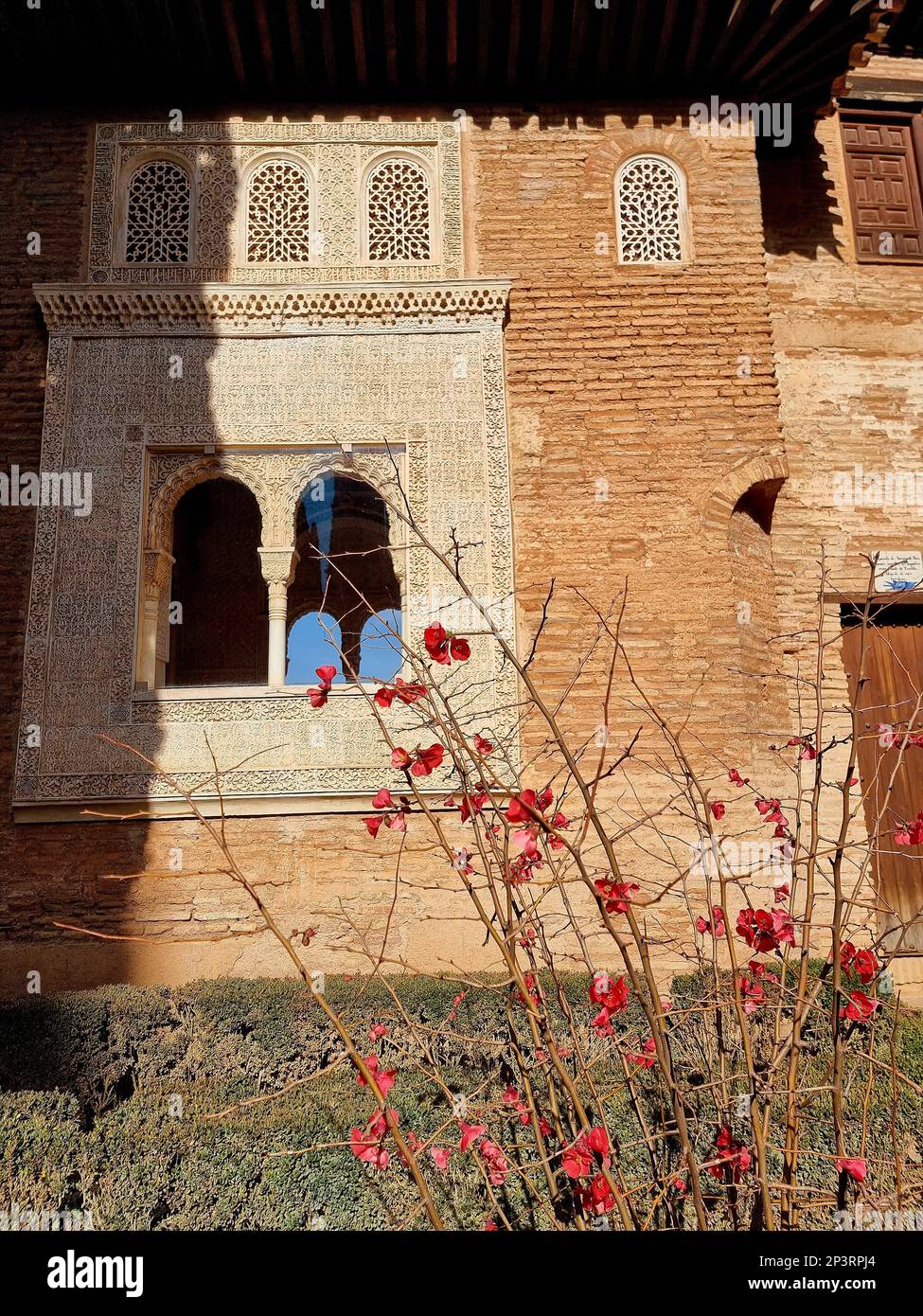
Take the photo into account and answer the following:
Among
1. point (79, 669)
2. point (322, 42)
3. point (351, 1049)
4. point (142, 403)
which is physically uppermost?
point (322, 42)

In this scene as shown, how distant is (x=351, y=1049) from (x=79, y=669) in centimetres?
488

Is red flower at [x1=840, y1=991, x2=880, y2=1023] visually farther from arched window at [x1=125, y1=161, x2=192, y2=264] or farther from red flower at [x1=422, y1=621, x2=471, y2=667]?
arched window at [x1=125, y1=161, x2=192, y2=264]

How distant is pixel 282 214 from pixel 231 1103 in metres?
5.73

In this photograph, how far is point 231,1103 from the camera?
3795 millimetres

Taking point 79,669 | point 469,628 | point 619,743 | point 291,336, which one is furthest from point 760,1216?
point 291,336

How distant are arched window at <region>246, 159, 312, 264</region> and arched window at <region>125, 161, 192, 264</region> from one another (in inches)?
17.6

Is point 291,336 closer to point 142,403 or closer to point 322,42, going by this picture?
point 142,403

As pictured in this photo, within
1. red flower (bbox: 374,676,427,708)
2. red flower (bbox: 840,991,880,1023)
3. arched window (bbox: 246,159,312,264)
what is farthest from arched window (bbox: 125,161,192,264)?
red flower (bbox: 840,991,880,1023)

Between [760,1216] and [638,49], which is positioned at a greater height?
[638,49]

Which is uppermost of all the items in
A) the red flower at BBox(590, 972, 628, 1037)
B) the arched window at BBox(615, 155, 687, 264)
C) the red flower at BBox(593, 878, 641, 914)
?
the arched window at BBox(615, 155, 687, 264)

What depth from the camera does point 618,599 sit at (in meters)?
6.20

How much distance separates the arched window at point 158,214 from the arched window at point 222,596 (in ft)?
10.4

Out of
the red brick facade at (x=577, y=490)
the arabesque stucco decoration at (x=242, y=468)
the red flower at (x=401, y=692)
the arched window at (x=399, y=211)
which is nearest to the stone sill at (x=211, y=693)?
the arabesque stucco decoration at (x=242, y=468)

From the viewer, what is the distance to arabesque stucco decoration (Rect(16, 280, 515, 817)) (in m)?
6.04
